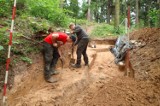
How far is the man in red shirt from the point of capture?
19.7 feet

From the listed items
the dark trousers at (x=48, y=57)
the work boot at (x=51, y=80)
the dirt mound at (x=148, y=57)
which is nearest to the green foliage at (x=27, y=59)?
the dark trousers at (x=48, y=57)

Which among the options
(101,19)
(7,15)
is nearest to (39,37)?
(7,15)

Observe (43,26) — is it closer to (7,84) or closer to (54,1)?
(7,84)

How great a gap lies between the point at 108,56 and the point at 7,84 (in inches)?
218

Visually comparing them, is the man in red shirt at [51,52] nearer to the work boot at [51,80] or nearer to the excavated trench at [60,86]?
the work boot at [51,80]

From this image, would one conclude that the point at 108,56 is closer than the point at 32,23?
No

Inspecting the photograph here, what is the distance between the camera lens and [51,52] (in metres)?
6.16

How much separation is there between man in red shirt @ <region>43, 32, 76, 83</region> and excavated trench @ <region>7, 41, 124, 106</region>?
191 mm

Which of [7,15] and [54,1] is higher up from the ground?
[54,1]

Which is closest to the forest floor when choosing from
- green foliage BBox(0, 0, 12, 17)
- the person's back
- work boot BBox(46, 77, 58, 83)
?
work boot BBox(46, 77, 58, 83)

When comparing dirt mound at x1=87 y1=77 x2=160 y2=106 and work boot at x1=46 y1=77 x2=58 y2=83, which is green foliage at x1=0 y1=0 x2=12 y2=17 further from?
dirt mound at x1=87 y1=77 x2=160 y2=106

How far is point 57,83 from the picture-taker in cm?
591

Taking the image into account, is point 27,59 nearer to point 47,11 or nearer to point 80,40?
point 80,40

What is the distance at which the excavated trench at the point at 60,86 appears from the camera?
196 inches
